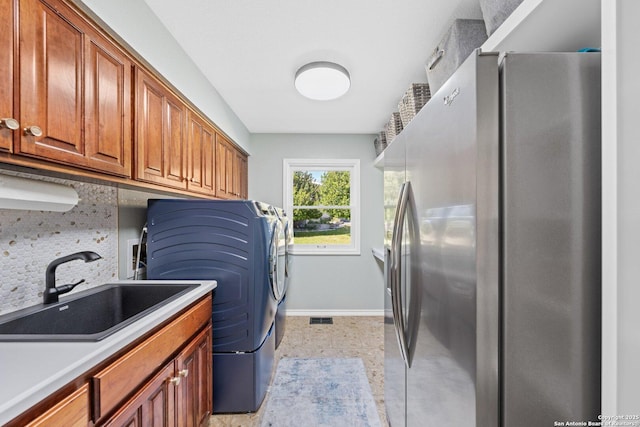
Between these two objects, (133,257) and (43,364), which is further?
(133,257)

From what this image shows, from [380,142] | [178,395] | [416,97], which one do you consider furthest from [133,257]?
[380,142]

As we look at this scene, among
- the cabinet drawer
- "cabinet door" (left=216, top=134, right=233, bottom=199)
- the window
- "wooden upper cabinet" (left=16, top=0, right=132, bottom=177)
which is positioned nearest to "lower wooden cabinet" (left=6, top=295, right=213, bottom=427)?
the cabinet drawer

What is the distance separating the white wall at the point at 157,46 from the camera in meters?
1.26

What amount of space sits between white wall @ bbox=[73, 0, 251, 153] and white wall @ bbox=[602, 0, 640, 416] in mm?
1615

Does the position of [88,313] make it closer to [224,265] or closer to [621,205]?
[224,265]

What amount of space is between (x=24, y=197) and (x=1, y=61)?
457mm

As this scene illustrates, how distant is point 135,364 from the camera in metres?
1.07

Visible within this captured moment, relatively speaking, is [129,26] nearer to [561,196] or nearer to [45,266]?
[45,266]

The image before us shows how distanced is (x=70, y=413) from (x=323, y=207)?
3193mm

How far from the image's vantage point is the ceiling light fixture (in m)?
2.03

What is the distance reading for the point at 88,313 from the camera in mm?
1471

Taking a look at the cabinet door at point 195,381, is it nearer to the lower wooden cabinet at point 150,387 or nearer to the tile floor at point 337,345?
the lower wooden cabinet at point 150,387

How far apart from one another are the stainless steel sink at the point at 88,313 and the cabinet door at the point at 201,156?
0.75 metres

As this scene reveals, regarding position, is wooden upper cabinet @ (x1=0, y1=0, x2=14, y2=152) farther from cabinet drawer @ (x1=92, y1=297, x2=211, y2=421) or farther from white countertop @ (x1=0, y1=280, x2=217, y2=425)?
cabinet drawer @ (x1=92, y1=297, x2=211, y2=421)
